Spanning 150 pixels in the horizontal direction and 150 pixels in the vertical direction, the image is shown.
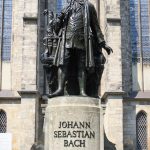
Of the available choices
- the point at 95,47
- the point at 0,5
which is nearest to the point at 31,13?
the point at 0,5

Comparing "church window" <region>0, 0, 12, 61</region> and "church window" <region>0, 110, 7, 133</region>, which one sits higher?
"church window" <region>0, 0, 12, 61</region>

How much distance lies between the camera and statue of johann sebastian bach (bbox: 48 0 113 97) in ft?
24.3

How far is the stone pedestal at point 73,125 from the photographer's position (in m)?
6.91

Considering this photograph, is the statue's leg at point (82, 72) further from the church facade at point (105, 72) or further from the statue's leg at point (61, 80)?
the church facade at point (105, 72)

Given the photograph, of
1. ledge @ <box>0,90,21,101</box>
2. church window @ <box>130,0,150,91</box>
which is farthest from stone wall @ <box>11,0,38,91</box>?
church window @ <box>130,0,150,91</box>

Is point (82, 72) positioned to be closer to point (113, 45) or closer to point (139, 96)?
point (113, 45)

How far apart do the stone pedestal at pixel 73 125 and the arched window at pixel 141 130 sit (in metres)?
18.5

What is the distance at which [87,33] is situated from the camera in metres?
7.42

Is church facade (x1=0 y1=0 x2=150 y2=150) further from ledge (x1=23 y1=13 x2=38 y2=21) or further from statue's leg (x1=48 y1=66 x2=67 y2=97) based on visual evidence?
statue's leg (x1=48 y1=66 x2=67 y2=97)

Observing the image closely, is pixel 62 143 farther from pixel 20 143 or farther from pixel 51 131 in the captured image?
pixel 20 143

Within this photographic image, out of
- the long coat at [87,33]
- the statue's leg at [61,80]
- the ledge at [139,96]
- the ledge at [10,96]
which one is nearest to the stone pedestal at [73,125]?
the statue's leg at [61,80]

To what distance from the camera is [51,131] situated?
7.02m

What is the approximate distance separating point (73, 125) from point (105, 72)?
59.4 ft

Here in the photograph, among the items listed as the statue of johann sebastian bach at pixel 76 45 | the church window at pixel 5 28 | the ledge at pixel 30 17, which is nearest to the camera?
the statue of johann sebastian bach at pixel 76 45
